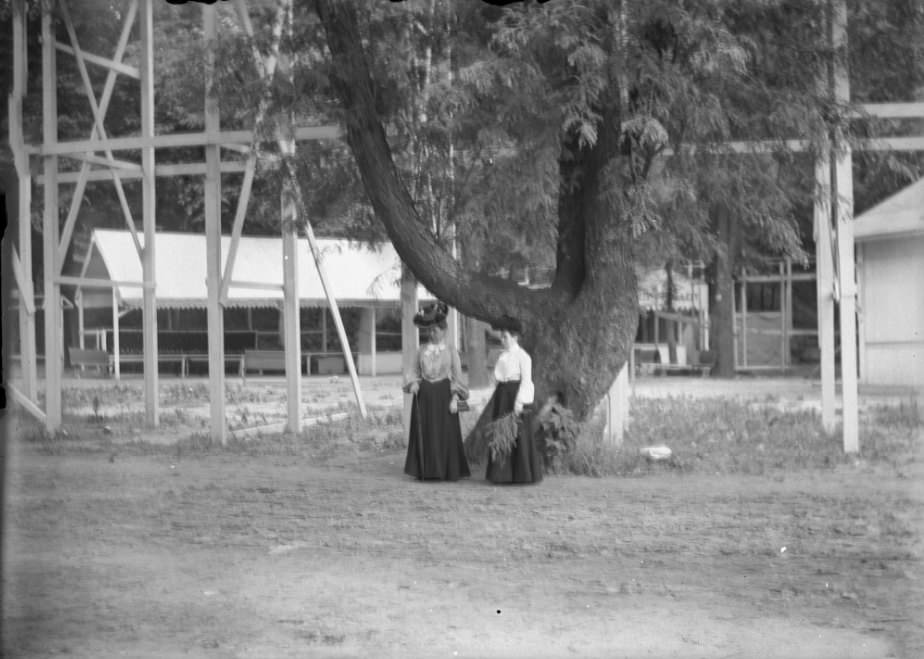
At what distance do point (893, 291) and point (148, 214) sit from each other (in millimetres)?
16550

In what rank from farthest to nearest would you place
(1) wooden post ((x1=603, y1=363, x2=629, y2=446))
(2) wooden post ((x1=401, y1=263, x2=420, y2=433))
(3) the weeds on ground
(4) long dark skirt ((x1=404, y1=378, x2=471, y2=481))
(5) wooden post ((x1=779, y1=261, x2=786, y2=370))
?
(5) wooden post ((x1=779, y1=261, x2=786, y2=370)) → (2) wooden post ((x1=401, y1=263, x2=420, y2=433)) → (1) wooden post ((x1=603, y1=363, x2=629, y2=446)) → (3) the weeds on ground → (4) long dark skirt ((x1=404, y1=378, x2=471, y2=481))

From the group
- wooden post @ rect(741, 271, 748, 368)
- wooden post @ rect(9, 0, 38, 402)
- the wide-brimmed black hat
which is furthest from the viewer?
wooden post @ rect(741, 271, 748, 368)

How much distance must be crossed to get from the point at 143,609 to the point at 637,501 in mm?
5329

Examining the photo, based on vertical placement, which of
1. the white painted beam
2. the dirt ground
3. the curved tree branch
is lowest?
the dirt ground

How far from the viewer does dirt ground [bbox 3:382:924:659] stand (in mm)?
5891

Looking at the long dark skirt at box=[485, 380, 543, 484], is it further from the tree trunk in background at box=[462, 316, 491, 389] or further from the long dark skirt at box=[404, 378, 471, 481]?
the tree trunk in background at box=[462, 316, 491, 389]

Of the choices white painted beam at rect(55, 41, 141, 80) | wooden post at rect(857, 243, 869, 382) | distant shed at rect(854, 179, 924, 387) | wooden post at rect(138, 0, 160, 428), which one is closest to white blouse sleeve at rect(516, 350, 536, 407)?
wooden post at rect(138, 0, 160, 428)

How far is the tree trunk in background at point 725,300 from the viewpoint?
109 ft

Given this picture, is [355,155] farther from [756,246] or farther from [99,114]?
[756,246]

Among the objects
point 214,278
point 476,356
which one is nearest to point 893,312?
point 476,356

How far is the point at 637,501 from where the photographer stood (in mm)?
10805

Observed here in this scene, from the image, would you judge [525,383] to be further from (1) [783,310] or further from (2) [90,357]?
(1) [783,310]

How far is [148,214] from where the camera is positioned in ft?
62.3

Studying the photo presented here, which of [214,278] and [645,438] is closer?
[645,438]
